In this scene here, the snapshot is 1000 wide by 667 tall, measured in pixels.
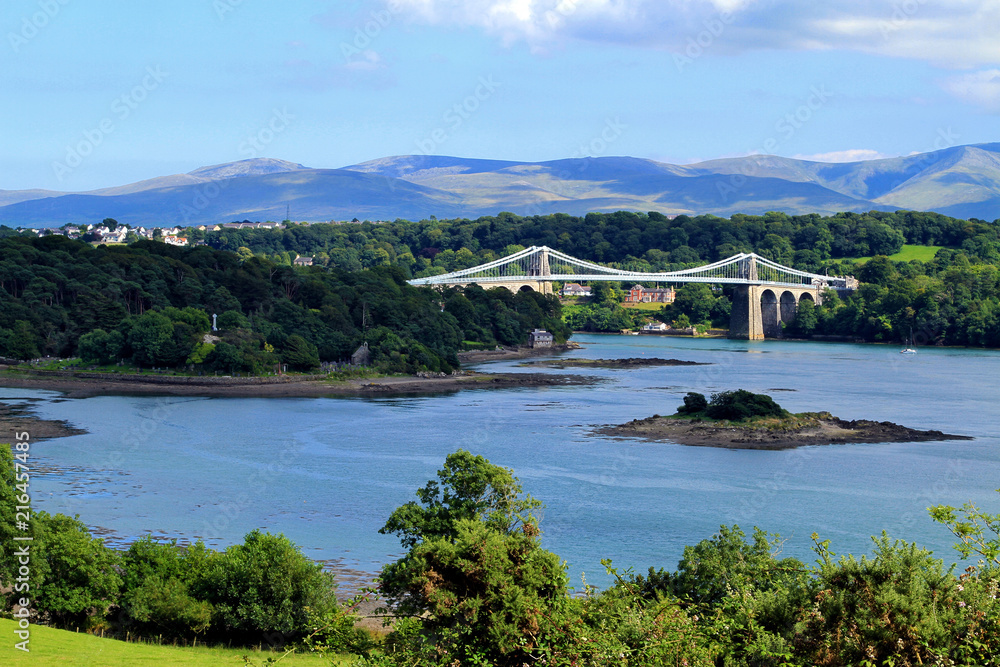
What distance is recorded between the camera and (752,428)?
22500mm

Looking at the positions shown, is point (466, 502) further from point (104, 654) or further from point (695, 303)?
point (695, 303)

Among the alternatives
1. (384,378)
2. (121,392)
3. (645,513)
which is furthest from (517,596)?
(384,378)

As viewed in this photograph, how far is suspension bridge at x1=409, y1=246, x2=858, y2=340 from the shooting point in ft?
200

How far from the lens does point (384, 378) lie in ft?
112

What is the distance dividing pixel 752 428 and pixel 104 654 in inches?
663

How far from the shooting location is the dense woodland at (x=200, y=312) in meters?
33.1

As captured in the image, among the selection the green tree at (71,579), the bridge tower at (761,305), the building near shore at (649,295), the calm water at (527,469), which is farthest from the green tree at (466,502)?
the building near shore at (649,295)

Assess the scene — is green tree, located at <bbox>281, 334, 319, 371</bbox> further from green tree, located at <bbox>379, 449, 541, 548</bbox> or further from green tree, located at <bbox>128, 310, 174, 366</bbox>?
green tree, located at <bbox>379, 449, 541, 548</bbox>

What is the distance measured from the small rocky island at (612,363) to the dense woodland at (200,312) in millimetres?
4052

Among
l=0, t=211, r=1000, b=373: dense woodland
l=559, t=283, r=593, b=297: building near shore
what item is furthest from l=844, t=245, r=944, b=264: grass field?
l=559, t=283, r=593, b=297: building near shore

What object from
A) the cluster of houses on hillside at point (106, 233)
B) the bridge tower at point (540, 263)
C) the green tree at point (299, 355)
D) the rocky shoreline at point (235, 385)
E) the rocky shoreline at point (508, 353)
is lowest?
the rocky shoreline at point (235, 385)

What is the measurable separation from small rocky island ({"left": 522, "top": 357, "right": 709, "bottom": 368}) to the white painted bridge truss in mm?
17910

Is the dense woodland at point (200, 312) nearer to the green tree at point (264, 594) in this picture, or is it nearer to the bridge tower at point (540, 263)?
the bridge tower at point (540, 263)

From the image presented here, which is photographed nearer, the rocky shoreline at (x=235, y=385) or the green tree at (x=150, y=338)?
the rocky shoreline at (x=235, y=385)
